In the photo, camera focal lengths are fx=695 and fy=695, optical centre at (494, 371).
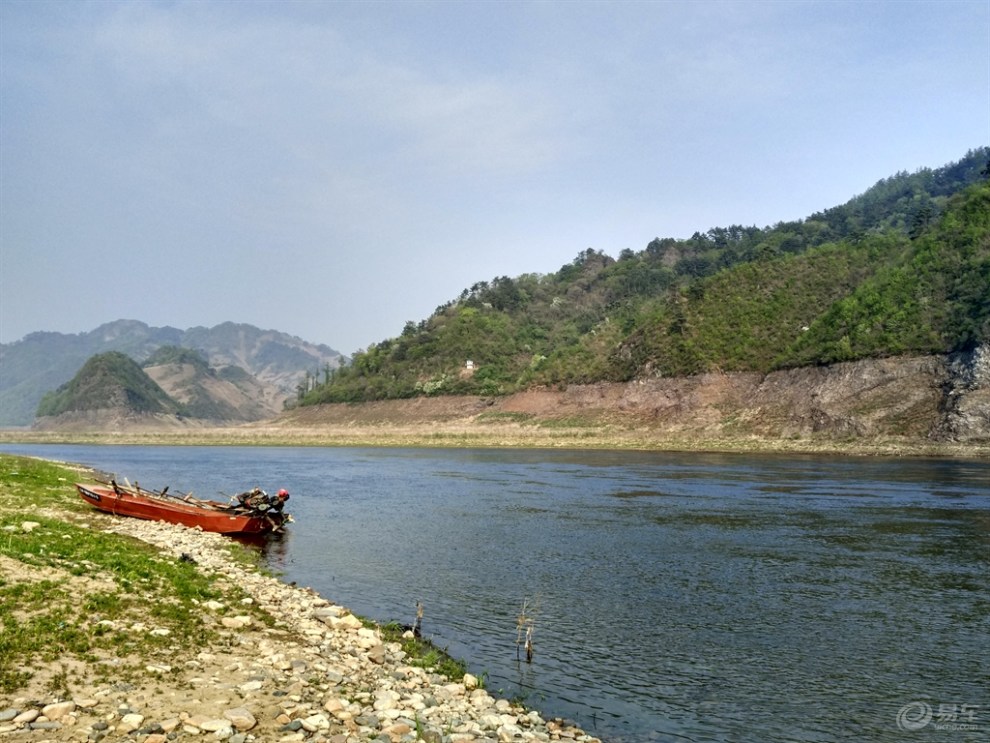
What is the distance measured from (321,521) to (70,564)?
2038 cm

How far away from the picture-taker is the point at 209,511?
33.4 meters

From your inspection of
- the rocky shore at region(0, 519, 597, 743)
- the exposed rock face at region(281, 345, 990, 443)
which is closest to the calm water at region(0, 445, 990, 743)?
the rocky shore at region(0, 519, 597, 743)

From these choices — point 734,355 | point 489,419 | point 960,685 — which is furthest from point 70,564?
point 489,419

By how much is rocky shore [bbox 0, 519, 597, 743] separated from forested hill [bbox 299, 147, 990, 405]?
82.2m

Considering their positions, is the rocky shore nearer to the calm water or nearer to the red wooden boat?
the calm water

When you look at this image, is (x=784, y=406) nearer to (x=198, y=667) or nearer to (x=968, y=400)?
(x=968, y=400)

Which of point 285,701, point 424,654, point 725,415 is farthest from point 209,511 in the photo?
point 725,415

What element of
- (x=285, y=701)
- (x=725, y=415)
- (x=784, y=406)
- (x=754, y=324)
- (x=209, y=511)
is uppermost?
(x=754, y=324)

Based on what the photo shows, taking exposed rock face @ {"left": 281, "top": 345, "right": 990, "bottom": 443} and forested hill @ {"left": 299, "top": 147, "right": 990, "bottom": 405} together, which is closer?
exposed rock face @ {"left": 281, "top": 345, "right": 990, "bottom": 443}

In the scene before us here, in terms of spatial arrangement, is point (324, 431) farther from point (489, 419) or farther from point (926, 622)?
point (926, 622)

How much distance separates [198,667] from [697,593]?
1497cm

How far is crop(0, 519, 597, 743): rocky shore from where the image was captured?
9.43 meters

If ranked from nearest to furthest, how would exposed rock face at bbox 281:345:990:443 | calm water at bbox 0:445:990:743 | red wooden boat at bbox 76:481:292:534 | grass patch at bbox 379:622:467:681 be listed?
calm water at bbox 0:445:990:743
grass patch at bbox 379:622:467:681
red wooden boat at bbox 76:481:292:534
exposed rock face at bbox 281:345:990:443

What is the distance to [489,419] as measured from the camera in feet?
444
